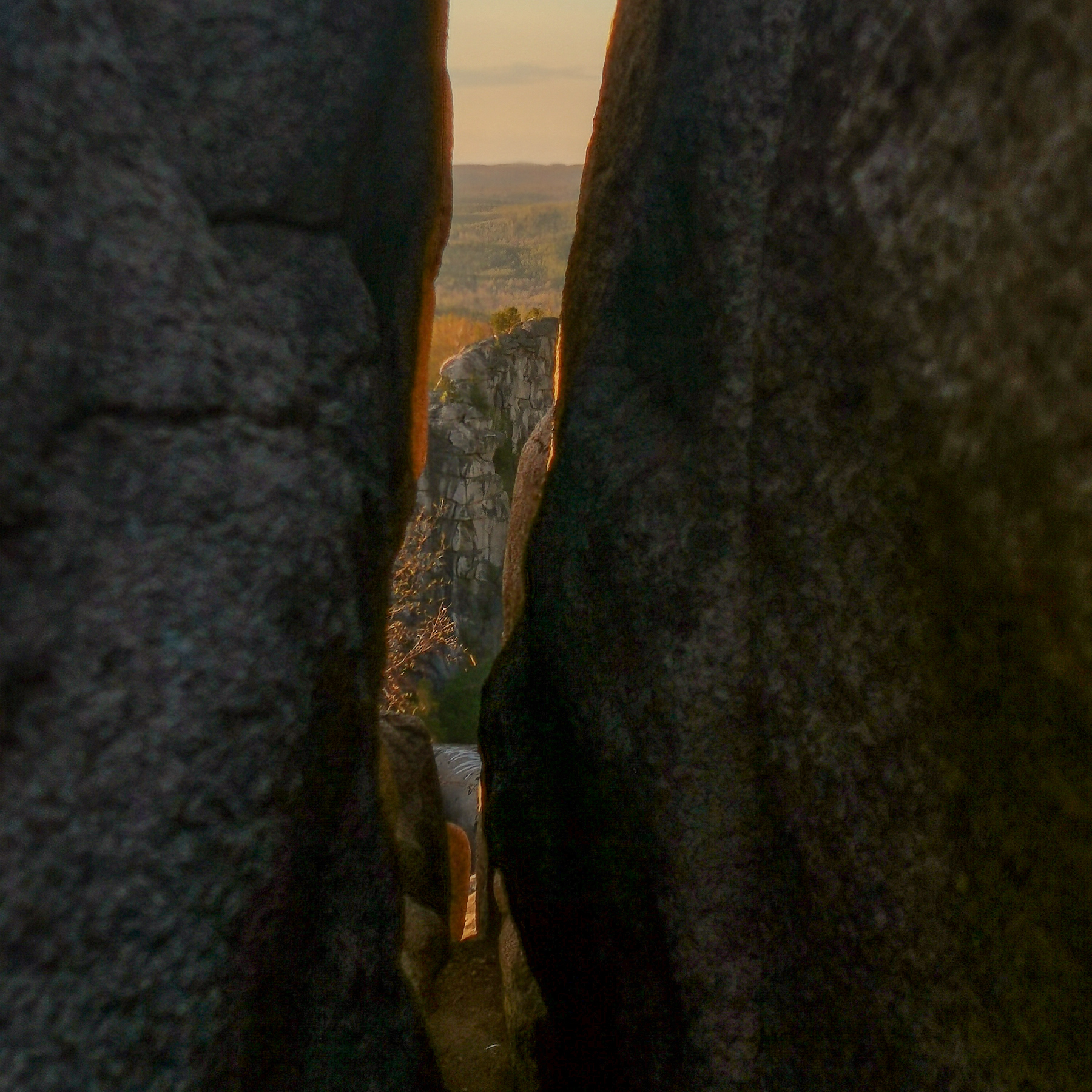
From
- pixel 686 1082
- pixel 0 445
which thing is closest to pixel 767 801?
pixel 686 1082

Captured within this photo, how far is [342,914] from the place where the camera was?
4199mm

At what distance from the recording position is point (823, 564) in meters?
3.70

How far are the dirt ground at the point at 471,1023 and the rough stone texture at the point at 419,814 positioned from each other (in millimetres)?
591

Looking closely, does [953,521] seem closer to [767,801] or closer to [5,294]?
[767,801]

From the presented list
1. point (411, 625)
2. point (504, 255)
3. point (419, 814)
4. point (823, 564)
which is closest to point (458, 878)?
point (419, 814)

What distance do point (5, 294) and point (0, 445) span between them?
1.54 ft

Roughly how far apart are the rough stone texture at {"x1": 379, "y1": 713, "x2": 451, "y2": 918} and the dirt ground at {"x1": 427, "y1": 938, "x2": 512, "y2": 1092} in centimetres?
59

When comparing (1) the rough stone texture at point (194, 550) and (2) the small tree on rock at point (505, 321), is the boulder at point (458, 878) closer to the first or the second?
(1) the rough stone texture at point (194, 550)

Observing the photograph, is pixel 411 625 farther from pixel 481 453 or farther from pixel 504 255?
pixel 504 255

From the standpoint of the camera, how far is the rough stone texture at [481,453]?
3588 cm

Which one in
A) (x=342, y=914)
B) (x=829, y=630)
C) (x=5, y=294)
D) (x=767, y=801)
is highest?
(x=5, y=294)

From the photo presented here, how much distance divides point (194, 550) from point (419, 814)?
574cm

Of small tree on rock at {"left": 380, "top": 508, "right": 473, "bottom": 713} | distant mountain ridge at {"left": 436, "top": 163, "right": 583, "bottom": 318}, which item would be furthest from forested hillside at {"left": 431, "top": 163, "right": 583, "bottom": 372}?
small tree on rock at {"left": 380, "top": 508, "right": 473, "bottom": 713}

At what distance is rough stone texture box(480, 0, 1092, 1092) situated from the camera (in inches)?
112
